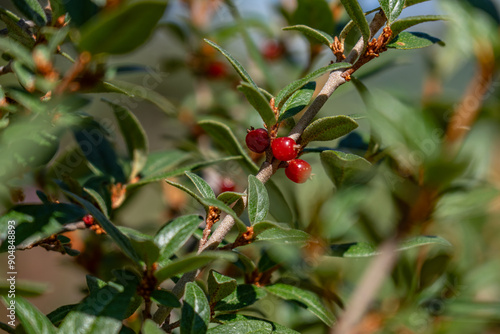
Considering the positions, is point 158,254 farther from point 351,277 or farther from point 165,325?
point 351,277

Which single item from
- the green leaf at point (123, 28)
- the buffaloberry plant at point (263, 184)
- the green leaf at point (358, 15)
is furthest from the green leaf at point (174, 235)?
the green leaf at point (358, 15)

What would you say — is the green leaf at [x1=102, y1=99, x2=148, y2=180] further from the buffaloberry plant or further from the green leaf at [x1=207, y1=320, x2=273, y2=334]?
the green leaf at [x1=207, y1=320, x2=273, y2=334]

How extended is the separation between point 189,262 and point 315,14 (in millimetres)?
886

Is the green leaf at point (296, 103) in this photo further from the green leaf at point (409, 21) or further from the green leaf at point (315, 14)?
the green leaf at point (315, 14)

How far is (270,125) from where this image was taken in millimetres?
833

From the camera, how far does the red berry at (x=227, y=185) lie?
1626mm

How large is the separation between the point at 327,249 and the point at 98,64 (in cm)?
65

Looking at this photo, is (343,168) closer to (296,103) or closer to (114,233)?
(296,103)

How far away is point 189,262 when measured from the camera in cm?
67

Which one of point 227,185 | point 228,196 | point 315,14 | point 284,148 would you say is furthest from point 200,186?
point 227,185

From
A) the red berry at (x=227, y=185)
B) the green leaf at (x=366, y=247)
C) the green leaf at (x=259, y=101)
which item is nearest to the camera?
the green leaf at (x=259, y=101)

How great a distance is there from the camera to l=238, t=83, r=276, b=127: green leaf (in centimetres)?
73

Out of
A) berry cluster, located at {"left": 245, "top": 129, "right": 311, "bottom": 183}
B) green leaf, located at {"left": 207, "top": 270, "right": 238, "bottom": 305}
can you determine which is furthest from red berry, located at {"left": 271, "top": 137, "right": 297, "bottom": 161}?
green leaf, located at {"left": 207, "top": 270, "right": 238, "bottom": 305}

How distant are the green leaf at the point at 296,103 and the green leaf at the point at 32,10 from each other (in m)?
0.54
